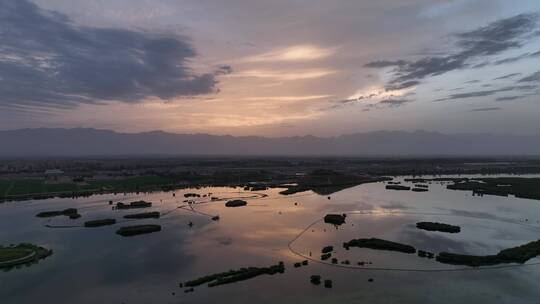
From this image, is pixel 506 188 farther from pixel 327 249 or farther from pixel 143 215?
pixel 143 215

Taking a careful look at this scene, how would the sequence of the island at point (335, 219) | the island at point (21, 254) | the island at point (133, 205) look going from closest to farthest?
the island at point (21, 254) < the island at point (335, 219) < the island at point (133, 205)

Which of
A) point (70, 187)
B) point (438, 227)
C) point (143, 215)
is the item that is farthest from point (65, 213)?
point (438, 227)

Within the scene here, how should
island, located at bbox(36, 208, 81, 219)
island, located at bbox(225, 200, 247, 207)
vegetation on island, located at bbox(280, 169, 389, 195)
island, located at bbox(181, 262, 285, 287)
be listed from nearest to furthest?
island, located at bbox(181, 262, 285, 287) → island, located at bbox(36, 208, 81, 219) → island, located at bbox(225, 200, 247, 207) → vegetation on island, located at bbox(280, 169, 389, 195)

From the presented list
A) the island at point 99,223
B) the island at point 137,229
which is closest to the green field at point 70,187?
the island at point 99,223

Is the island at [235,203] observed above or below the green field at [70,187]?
below

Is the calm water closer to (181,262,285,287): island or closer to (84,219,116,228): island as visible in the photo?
(181,262,285,287): island

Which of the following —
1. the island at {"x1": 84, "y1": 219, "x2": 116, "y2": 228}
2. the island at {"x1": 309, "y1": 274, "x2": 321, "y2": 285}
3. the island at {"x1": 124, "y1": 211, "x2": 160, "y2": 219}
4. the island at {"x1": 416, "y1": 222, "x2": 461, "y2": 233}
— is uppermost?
the island at {"x1": 124, "y1": 211, "x2": 160, "y2": 219}

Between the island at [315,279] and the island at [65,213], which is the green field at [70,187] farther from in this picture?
the island at [315,279]

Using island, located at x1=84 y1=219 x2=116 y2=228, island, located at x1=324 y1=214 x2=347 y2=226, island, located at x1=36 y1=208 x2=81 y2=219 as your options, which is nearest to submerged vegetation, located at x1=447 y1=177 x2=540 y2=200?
island, located at x1=324 y1=214 x2=347 y2=226
